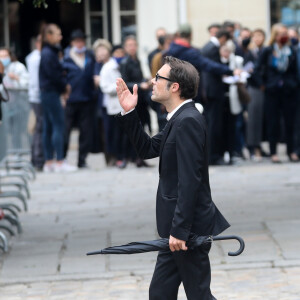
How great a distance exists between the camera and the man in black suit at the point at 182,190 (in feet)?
16.5

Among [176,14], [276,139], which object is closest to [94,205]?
[276,139]

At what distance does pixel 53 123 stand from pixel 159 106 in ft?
5.41

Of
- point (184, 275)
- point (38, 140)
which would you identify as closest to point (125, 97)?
point (184, 275)

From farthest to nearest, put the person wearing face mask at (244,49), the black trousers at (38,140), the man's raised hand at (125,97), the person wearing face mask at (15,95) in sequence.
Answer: the person wearing face mask at (244,49), the black trousers at (38,140), the person wearing face mask at (15,95), the man's raised hand at (125,97)

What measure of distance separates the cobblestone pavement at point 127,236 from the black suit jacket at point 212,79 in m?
1.09

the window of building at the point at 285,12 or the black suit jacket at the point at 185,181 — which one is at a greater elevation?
the window of building at the point at 285,12

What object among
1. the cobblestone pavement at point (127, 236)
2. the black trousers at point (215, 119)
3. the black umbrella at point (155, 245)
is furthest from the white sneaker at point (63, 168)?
the black umbrella at point (155, 245)

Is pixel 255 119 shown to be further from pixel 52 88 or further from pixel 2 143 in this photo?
pixel 2 143

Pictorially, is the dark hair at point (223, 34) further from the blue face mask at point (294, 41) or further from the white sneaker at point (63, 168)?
the white sneaker at point (63, 168)

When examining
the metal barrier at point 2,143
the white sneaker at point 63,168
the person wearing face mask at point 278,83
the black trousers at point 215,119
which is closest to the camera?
the metal barrier at point 2,143

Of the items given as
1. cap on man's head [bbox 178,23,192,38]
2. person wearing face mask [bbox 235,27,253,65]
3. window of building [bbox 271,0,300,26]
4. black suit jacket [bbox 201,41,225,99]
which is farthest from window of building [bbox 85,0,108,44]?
cap on man's head [bbox 178,23,192,38]

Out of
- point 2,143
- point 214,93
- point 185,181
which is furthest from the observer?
point 214,93

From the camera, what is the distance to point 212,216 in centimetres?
521

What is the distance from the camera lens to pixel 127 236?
917 cm
